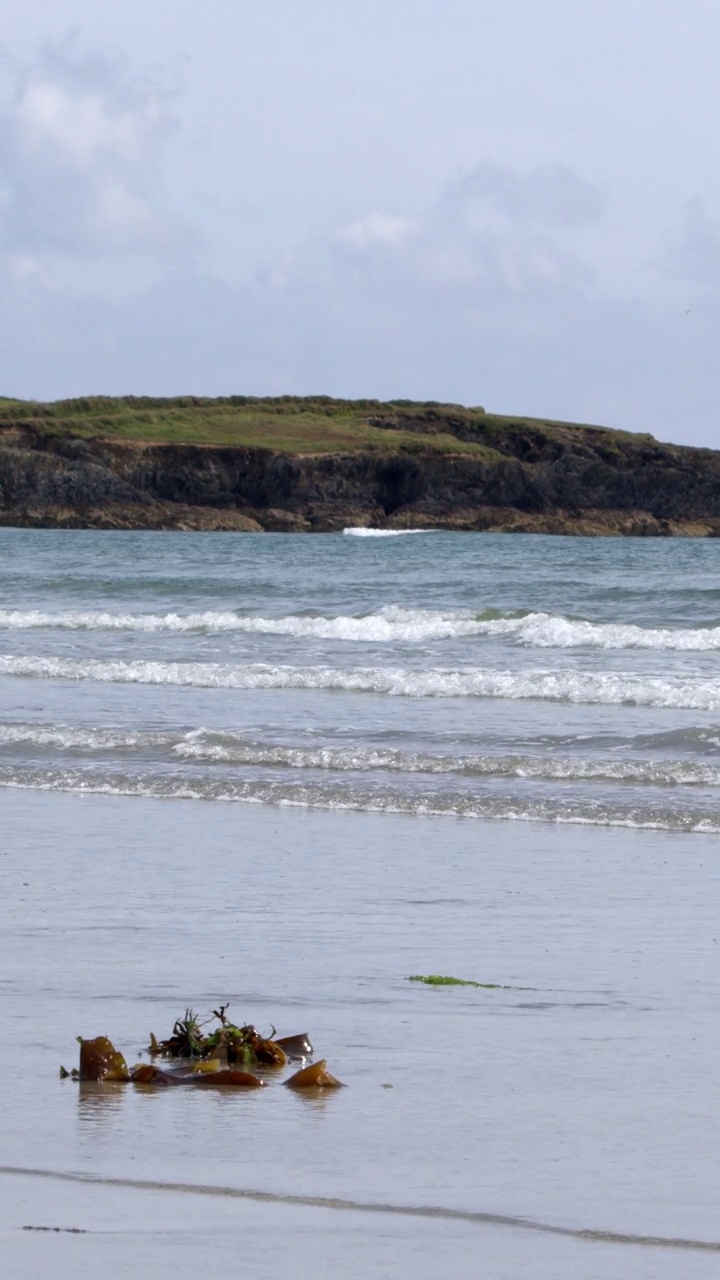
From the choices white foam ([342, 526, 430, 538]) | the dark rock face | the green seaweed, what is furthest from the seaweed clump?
the dark rock face

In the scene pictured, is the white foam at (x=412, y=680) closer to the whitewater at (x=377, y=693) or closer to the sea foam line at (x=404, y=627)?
the whitewater at (x=377, y=693)

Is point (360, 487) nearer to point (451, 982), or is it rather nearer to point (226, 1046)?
point (451, 982)

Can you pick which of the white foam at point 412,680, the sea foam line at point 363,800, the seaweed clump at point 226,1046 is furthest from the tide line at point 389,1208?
the white foam at point 412,680

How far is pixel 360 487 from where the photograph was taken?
8612 centimetres

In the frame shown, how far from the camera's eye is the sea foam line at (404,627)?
21.2m

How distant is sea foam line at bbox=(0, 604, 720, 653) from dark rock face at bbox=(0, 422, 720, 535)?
55373 mm

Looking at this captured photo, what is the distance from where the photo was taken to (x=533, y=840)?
29.4 ft

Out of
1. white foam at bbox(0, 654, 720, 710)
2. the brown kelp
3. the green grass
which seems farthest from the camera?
the green grass

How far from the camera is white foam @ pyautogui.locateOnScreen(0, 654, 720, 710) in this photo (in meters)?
15.1

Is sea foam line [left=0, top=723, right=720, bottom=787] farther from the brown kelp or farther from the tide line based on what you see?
the tide line

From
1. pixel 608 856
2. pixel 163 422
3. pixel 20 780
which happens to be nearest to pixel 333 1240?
pixel 608 856

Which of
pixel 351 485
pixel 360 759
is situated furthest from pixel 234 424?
pixel 360 759

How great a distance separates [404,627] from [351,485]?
63.2 m

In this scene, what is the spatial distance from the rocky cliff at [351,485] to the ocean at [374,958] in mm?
64671
